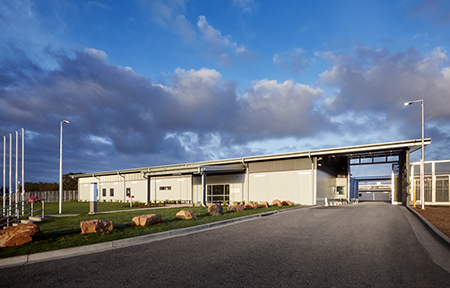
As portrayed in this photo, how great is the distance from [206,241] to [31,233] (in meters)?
5.00

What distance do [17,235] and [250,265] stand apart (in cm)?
657

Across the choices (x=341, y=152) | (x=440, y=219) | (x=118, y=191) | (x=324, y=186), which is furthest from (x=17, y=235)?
(x=118, y=191)

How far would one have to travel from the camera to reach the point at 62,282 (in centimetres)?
506

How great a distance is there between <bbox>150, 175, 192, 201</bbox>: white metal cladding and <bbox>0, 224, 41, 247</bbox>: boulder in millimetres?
A: 24163

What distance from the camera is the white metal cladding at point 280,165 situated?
1000 inches

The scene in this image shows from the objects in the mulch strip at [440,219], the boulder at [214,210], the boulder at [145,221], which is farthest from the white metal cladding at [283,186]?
the boulder at [145,221]

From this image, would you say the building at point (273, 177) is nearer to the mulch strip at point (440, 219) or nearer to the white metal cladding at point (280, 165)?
the white metal cladding at point (280, 165)

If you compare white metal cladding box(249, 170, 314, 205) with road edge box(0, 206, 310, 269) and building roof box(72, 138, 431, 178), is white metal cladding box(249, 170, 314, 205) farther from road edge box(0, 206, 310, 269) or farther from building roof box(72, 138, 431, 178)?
road edge box(0, 206, 310, 269)

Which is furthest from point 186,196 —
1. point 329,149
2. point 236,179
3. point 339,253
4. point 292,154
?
point 339,253

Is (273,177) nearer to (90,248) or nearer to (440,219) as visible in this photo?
(440,219)

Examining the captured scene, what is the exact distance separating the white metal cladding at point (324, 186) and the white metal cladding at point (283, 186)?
1.28m

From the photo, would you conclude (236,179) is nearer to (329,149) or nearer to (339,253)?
(329,149)

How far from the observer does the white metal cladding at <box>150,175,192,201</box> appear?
32.6m

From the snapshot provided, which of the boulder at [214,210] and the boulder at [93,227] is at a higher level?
the boulder at [93,227]
